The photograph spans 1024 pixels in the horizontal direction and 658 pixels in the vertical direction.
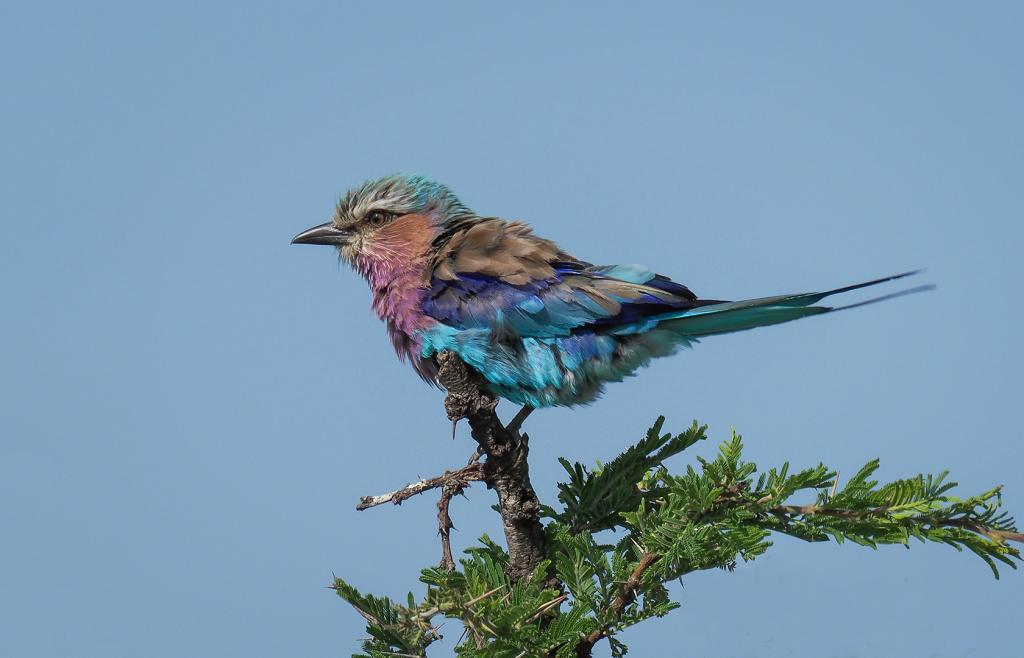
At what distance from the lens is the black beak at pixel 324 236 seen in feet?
17.9

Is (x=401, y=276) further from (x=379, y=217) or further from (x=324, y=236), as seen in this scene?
(x=324, y=236)

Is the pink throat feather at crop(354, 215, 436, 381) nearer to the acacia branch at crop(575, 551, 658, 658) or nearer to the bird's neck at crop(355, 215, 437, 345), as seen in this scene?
the bird's neck at crop(355, 215, 437, 345)

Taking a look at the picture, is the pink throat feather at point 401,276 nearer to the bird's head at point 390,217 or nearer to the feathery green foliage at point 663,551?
the bird's head at point 390,217

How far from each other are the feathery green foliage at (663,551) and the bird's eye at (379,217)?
6.50ft

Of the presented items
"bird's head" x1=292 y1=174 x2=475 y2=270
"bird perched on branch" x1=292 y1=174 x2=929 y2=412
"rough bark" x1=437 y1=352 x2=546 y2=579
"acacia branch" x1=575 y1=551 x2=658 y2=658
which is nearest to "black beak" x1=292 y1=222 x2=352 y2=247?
"bird's head" x1=292 y1=174 x2=475 y2=270

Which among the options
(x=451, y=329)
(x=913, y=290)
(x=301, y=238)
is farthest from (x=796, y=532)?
(x=301, y=238)

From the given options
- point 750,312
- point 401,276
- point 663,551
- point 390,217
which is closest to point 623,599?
point 663,551

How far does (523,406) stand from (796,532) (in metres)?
1.33

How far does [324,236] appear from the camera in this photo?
5.50 meters

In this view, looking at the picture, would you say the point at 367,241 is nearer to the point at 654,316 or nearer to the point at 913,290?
the point at 654,316

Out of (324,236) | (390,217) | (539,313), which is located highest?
(324,236)

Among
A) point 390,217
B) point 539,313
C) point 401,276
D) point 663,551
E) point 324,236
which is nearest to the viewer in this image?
point 663,551

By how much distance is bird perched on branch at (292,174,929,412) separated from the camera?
4.36 m

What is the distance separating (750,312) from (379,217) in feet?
6.47
